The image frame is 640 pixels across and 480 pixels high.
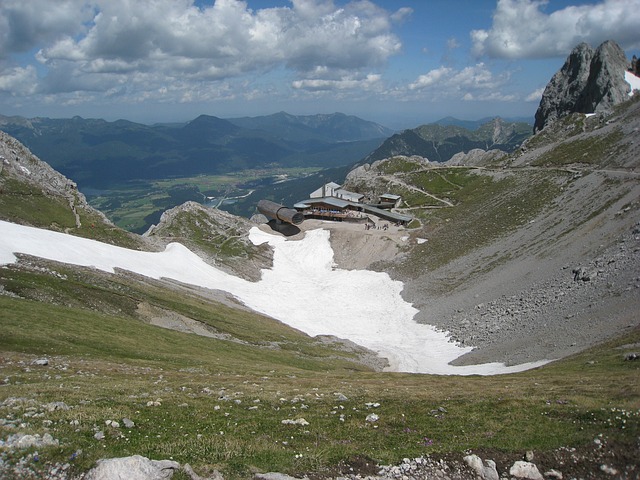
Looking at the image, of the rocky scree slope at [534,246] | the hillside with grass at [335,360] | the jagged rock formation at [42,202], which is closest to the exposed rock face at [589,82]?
the rocky scree slope at [534,246]

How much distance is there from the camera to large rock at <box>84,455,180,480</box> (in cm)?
1301

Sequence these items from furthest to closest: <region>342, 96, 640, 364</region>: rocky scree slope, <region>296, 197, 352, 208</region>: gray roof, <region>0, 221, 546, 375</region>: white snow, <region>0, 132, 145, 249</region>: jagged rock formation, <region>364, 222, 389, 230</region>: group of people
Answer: <region>296, 197, 352, 208</region>: gray roof → <region>364, 222, 389, 230</region>: group of people → <region>0, 132, 145, 249</region>: jagged rock formation → <region>0, 221, 546, 375</region>: white snow → <region>342, 96, 640, 364</region>: rocky scree slope

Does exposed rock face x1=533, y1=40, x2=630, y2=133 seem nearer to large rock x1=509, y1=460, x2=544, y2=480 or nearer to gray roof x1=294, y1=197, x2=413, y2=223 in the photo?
gray roof x1=294, y1=197, x2=413, y2=223

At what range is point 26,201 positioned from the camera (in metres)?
73.2

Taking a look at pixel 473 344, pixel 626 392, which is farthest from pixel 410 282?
pixel 626 392

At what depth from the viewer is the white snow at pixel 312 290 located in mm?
55281

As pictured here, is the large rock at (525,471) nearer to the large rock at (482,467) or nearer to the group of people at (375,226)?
the large rock at (482,467)

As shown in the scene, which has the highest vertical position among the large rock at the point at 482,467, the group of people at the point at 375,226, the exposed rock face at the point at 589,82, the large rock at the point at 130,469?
the exposed rock face at the point at 589,82

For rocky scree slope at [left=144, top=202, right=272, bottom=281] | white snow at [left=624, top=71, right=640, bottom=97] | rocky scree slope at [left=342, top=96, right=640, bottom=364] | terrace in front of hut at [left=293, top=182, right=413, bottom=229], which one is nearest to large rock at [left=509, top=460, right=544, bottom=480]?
rocky scree slope at [left=342, top=96, right=640, bottom=364]

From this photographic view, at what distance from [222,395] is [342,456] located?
8728mm

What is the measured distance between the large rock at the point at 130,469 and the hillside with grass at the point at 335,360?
2.34ft

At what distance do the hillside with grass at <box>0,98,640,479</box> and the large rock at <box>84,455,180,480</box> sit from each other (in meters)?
0.71

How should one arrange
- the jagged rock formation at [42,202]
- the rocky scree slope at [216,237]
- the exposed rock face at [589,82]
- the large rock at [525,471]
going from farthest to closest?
the exposed rock face at [589,82], the rocky scree slope at [216,237], the jagged rock formation at [42,202], the large rock at [525,471]

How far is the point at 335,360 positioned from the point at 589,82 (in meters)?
181
